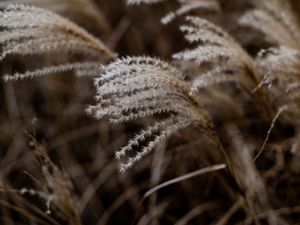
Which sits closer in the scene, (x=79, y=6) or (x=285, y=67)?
(x=285, y=67)

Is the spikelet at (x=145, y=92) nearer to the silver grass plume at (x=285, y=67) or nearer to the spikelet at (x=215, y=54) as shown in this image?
the spikelet at (x=215, y=54)

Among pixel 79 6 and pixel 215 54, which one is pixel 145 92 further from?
pixel 79 6

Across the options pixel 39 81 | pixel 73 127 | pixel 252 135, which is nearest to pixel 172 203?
pixel 252 135

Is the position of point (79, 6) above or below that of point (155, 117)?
above

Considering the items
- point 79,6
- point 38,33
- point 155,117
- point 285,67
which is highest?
point 79,6

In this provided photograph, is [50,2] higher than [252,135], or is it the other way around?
[50,2]

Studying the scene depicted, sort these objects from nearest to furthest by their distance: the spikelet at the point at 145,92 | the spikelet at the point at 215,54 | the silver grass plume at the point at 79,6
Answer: the spikelet at the point at 145,92 → the spikelet at the point at 215,54 → the silver grass plume at the point at 79,6

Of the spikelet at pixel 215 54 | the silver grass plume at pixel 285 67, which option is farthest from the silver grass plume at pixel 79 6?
the silver grass plume at pixel 285 67

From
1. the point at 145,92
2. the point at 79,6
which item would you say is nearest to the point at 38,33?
the point at 145,92

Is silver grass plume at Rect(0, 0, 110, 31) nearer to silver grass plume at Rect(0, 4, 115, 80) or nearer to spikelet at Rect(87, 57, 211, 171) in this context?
silver grass plume at Rect(0, 4, 115, 80)

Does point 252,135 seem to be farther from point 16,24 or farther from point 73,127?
point 16,24

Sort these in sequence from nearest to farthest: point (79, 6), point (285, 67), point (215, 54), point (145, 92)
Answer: point (145, 92) → point (215, 54) → point (285, 67) → point (79, 6)
